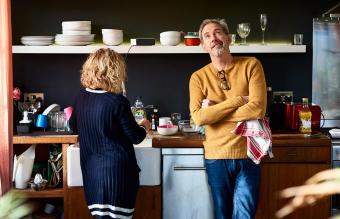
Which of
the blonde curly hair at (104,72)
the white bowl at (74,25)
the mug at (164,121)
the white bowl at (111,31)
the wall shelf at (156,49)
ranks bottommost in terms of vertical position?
the mug at (164,121)

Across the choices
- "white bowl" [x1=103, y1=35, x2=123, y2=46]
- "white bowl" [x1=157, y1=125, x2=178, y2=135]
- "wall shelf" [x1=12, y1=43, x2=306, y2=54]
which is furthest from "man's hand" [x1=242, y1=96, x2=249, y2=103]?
"white bowl" [x1=103, y1=35, x2=123, y2=46]

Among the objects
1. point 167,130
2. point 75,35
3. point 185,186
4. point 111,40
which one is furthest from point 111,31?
point 185,186

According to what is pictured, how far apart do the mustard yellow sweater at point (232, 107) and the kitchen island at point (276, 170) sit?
686mm

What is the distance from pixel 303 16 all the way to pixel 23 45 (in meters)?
2.24

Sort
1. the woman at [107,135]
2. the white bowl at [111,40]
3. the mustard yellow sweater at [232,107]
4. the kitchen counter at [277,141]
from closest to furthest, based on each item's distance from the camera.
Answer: the woman at [107,135] < the mustard yellow sweater at [232,107] < the kitchen counter at [277,141] < the white bowl at [111,40]

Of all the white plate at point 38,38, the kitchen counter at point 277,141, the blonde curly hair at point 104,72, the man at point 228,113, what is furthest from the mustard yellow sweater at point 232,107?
the white plate at point 38,38

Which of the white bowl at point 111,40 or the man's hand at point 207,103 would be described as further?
the white bowl at point 111,40

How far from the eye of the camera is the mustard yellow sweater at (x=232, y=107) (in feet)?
8.89

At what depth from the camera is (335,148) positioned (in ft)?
11.4

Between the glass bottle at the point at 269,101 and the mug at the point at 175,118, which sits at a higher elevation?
the glass bottle at the point at 269,101

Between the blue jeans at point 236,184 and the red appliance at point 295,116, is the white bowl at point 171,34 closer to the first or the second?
the red appliance at point 295,116

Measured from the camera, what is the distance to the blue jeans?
8.95 ft

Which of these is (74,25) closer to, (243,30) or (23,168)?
→ (23,168)

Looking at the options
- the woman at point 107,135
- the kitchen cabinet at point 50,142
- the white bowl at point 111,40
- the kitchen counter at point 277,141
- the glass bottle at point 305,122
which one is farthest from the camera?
the white bowl at point 111,40
